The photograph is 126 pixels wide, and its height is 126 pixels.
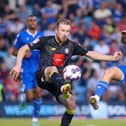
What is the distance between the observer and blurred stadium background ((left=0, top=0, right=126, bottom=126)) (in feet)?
59.5

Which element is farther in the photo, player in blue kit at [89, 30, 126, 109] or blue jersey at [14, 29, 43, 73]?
blue jersey at [14, 29, 43, 73]

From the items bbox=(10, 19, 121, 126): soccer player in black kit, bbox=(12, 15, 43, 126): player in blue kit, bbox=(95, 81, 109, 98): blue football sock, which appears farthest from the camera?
bbox=(12, 15, 43, 126): player in blue kit

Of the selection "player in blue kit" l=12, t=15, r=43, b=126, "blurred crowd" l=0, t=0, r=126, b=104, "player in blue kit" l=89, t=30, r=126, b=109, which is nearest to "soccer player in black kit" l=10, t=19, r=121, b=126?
"player in blue kit" l=89, t=30, r=126, b=109

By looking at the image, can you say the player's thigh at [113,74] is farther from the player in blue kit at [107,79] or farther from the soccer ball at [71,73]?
the soccer ball at [71,73]

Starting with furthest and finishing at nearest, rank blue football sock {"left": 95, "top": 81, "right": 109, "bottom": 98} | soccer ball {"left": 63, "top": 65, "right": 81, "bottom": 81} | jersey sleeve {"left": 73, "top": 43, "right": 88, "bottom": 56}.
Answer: jersey sleeve {"left": 73, "top": 43, "right": 88, "bottom": 56} < soccer ball {"left": 63, "top": 65, "right": 81, "bottom": 81} < blue football sock {"left": 95, "top": 81, "right": 109, "bottom": 98}

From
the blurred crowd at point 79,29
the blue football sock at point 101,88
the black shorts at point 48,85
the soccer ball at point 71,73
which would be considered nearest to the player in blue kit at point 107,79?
the blue football sock at point 101,88

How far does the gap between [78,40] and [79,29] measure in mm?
447

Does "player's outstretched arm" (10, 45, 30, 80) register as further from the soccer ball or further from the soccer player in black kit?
the soccer ball

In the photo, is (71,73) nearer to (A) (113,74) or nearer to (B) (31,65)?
(A) (113,74)

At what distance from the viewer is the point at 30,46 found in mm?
11352

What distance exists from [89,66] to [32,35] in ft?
18.4

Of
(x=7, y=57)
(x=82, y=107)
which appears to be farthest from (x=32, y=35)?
(x=7, y=57)

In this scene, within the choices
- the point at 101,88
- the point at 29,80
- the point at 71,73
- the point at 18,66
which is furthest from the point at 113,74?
the point at 29,80

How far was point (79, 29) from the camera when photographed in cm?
2109
